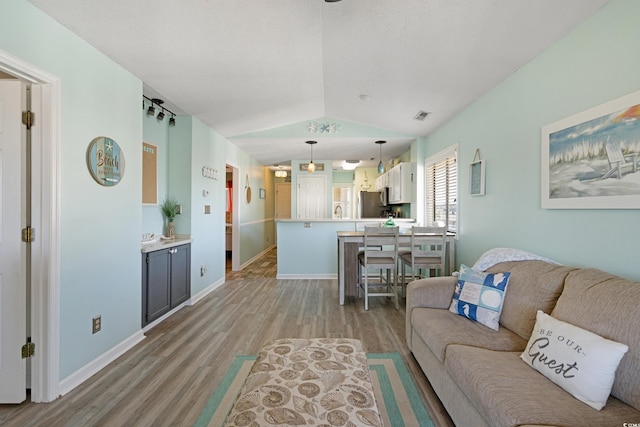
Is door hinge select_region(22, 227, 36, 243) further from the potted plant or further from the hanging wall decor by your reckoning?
the hanging wall decor

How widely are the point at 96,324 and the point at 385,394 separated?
2223 mm

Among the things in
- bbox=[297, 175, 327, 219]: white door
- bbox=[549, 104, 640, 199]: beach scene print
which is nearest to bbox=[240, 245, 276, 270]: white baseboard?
bbox=[297, 175, 327, 219]: white door

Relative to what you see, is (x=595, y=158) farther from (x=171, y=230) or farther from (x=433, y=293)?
(x=171, y=230)

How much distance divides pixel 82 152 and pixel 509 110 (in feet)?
11.7

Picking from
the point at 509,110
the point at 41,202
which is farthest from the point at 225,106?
the point at 509,110

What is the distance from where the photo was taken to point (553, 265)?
6.66ft

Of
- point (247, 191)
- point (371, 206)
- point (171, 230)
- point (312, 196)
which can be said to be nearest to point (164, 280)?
point (171, 230)

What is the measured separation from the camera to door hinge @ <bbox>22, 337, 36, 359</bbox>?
1.98 meters

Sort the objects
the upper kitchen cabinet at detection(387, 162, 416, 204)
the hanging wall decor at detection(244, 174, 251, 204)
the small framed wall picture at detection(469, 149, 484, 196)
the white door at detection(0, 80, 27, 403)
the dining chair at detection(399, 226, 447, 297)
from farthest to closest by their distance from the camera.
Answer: the hanging wall decor at detection(244, 174, 251, 204)
the upper kitchen cabinet at detection(387, 162, 416, 204)
the dining chair at detection(399, 226, 447, 297)
the small framed wall picture at detection(469, 149, 484, 196)
the white door at detection(0, 80, 27, 403)

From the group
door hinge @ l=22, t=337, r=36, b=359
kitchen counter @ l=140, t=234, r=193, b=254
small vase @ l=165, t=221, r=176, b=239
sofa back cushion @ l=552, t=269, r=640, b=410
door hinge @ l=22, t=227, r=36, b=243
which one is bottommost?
door hinge @ l=22, t=337, r=36, b=359

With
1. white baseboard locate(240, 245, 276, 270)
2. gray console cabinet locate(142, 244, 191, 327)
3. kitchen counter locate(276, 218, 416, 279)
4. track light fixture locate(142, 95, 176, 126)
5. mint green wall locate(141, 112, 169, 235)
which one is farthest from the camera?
white baseboard locate(240, 245, 276, 270)

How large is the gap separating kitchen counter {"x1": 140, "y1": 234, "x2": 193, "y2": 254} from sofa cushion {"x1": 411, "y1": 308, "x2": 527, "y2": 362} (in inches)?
103

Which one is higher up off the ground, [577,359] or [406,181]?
[406,181]

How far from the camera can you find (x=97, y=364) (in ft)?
7.77
